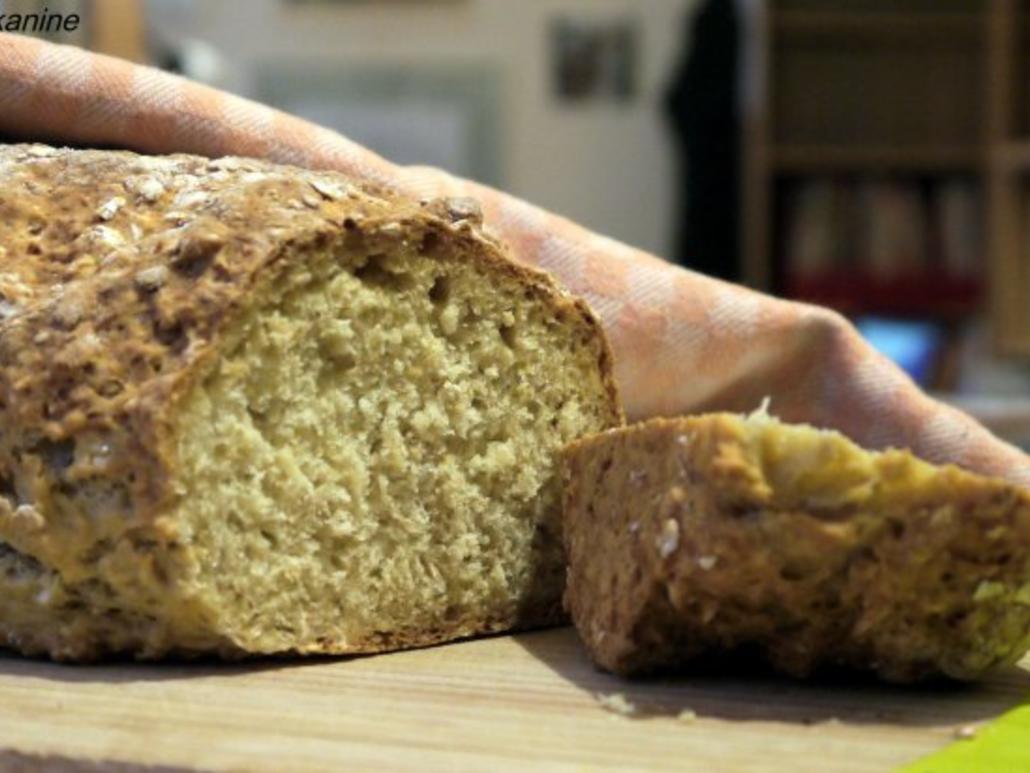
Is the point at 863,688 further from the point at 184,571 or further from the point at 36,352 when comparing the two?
the point at 36,352

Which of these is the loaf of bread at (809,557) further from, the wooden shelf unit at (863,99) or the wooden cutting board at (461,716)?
the wooden shelf unit at (863,99)

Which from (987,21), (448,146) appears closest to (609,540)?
(987,21)

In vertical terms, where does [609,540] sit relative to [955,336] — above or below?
above

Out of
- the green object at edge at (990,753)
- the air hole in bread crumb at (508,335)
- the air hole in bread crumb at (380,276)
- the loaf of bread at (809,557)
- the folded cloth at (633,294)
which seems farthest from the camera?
the folded cloth at (633,294)

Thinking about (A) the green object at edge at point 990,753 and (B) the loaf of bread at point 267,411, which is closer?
(A) the green object at edge at point 990,753

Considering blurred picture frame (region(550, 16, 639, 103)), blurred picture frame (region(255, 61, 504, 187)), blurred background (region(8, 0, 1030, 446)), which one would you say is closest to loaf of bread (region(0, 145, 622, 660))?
blurred background (region(8, 0, 1030, 446))

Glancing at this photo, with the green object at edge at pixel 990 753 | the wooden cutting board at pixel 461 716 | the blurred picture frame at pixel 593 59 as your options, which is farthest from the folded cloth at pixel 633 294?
the blurred picture frame at pixel 593 59
